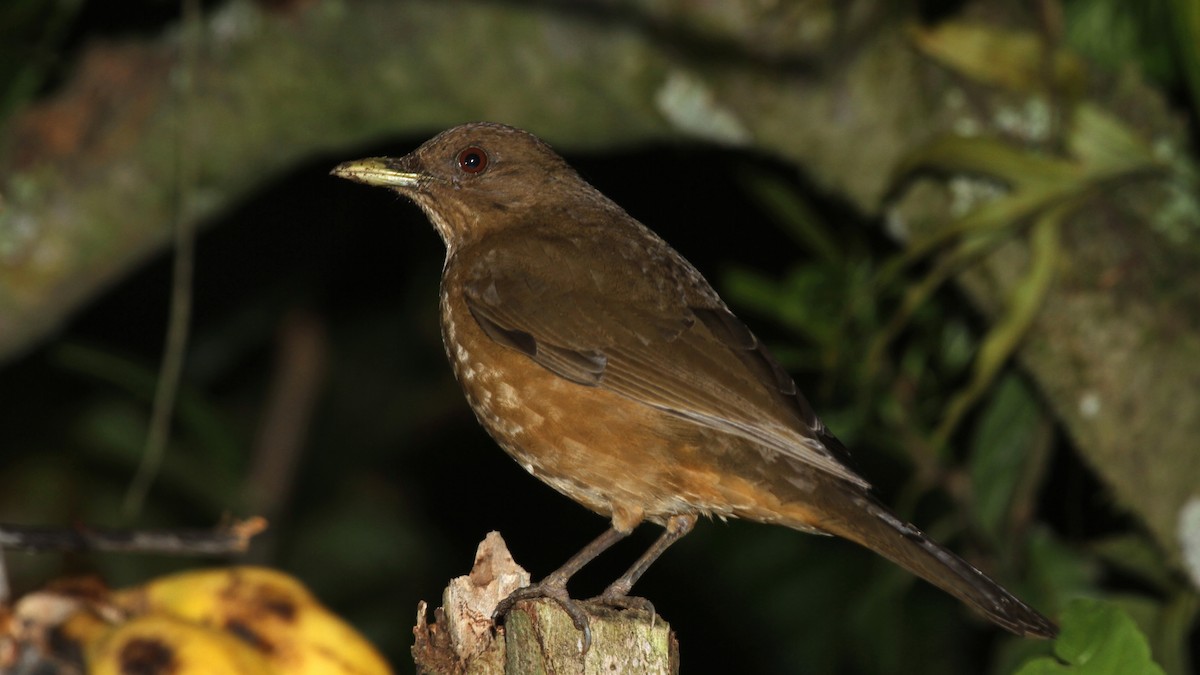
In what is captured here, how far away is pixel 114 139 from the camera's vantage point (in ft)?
16.8

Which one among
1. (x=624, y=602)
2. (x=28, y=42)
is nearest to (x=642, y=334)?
(x=624, y=602)

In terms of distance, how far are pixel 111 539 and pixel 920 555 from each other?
1803 mm

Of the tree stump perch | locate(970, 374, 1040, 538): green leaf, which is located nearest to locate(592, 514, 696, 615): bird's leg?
the tree stump perch

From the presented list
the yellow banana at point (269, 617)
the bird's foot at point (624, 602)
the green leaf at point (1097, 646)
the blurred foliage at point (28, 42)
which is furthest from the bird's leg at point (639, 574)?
the blurred foliage at point (28, 42)

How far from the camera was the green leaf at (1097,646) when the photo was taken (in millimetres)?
2664

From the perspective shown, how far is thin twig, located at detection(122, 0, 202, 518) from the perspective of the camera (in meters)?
4.12

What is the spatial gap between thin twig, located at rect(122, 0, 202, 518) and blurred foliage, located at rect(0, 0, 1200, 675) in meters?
0.40

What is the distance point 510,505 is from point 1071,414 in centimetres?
349

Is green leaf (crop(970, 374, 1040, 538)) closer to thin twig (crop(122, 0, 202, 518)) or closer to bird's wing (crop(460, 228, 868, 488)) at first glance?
bird's wing (crop(460, 228, 868, 488))

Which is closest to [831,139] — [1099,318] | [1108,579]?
[1099,318]

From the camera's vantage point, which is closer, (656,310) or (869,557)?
(656,310)

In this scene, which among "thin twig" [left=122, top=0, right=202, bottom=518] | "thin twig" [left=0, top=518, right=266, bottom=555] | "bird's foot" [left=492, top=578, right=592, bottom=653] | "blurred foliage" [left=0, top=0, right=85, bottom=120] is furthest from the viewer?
"blurred foliage" [left=0, top=0, right=85, bottom=120]

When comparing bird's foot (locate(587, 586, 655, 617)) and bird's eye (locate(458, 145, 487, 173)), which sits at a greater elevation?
bird's eye (locate(458, 145, 487, 173))

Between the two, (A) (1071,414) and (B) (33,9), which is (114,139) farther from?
(A) (1071,414)
